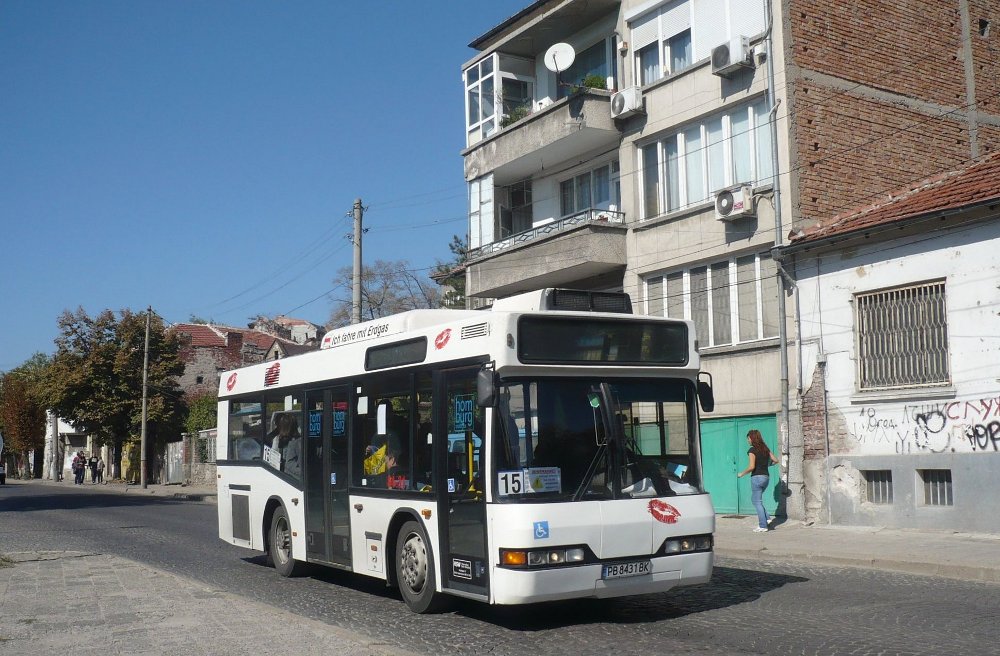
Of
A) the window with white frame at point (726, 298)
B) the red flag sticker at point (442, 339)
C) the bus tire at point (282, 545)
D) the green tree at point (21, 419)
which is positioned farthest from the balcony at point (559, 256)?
the green tree at point (21, 419)

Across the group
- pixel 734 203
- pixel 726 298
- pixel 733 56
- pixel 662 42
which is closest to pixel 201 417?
pixel 662 42

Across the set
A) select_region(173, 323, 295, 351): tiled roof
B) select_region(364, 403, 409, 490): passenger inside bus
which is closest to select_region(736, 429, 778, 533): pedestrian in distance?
select_region(364, 403, 409, 490): passenger inside bus

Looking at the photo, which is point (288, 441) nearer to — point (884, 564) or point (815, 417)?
point (884, 564)

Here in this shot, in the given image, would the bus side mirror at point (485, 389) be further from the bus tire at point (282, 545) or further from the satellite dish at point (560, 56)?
the satellite dish at point (560, 56)

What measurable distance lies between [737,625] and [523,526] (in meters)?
2.13

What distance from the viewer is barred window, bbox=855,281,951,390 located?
671 inches

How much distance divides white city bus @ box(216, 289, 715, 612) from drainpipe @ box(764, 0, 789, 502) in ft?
33.8

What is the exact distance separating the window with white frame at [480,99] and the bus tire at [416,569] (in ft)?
64.3

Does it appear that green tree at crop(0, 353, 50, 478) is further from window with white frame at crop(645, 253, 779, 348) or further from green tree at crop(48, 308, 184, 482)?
window with white frame at crop(645, 253, 779, 348)

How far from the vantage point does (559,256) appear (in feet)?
81.7

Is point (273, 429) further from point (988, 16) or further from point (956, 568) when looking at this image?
point (988, 16)

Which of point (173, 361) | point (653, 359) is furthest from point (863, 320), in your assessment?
point (173, 361)

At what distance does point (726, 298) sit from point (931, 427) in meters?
5.78

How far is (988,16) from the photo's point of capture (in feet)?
79.6
